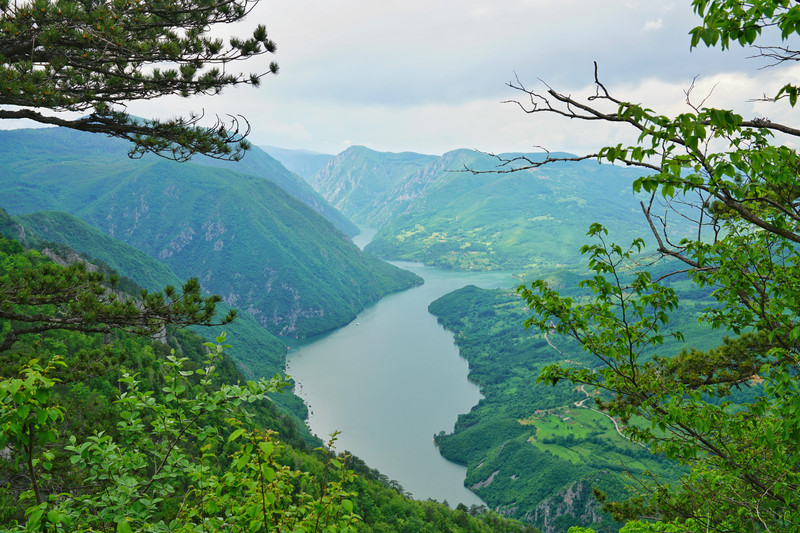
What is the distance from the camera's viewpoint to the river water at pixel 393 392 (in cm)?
5794

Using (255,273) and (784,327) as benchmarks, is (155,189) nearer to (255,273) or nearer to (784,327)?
(255,273)

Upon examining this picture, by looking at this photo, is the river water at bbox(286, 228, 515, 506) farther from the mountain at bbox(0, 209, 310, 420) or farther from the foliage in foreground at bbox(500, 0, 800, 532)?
the foliage in foreground at bbox(500, 0, 800, 532)

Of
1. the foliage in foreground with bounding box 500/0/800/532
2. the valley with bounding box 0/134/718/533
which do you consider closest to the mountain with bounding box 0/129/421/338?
the valley with bounding box 0/134/718/533

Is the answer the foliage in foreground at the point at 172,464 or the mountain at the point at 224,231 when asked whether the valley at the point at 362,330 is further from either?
the foliage in foreground at the point at 172,464

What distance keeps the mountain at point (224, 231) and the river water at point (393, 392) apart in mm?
21397

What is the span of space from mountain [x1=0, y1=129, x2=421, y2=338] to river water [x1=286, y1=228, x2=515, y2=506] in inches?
842

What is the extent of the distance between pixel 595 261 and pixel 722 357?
8485mm

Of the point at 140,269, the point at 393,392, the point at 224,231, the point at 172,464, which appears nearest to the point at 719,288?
the point at 172,464

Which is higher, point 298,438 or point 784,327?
point 784,327

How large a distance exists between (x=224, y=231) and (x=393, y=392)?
105 metres

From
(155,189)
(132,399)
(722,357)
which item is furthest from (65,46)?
(155,189)

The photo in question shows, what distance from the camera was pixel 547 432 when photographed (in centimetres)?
7081

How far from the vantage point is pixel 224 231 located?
511 ft

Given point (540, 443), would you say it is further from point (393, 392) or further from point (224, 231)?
point (224, 231)
